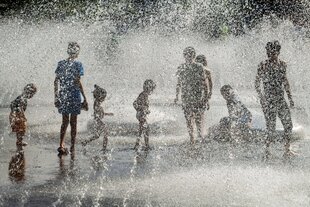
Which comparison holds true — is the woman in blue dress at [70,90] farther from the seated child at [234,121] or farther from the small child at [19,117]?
the seated child at [234,121]

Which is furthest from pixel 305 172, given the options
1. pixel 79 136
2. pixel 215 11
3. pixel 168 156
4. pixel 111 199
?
pixel 215 11

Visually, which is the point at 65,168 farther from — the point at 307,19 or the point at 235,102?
the point at 307,19

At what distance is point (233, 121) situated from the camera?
36.0 feet

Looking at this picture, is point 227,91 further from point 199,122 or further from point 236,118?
point 199,122

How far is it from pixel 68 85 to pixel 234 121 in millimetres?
3704

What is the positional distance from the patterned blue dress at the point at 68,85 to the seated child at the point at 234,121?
329cm

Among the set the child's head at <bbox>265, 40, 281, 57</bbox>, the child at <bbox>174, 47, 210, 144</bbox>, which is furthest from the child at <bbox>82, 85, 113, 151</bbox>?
the child's head at <bbox>265, 40, 281, 57</bbox>

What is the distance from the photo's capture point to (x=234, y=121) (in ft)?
36.1

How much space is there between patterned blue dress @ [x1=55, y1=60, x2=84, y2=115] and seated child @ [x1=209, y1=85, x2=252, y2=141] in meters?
3.29

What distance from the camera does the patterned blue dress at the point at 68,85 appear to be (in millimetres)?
8969

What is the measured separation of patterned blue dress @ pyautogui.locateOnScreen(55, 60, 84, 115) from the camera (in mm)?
8969

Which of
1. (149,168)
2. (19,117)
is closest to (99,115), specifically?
(19,117)

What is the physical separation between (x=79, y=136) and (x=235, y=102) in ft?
10.8

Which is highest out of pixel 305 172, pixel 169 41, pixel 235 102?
pixel 169 41
